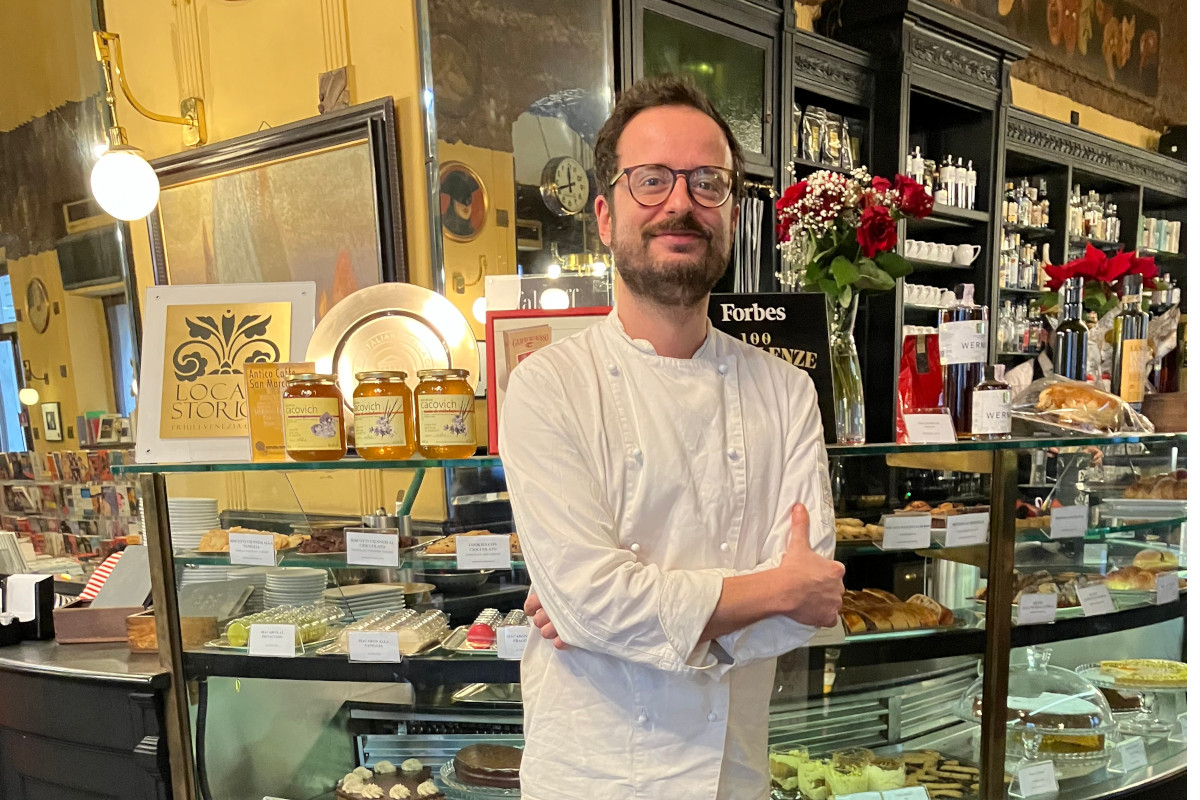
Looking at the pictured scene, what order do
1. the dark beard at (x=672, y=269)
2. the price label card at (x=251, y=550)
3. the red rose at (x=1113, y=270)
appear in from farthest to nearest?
1. the red rose at (x=1113, y=270)
2. the price label card at (x=251, y=550)
3. the dark beard at (x=672, y=269)

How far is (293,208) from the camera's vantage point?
359cm

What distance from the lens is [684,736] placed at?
1.24 metres

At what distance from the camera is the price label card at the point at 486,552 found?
1.67m

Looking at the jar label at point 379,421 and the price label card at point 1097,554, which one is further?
the price label card at point 1097,554

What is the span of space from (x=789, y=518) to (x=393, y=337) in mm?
1122

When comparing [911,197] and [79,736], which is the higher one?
[911,197]

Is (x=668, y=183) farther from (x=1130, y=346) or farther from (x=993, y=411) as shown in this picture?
(x=1130, y=346)

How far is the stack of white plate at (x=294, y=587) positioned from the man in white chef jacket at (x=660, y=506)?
0.80 m

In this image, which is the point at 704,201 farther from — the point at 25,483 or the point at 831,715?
the point at 25,483

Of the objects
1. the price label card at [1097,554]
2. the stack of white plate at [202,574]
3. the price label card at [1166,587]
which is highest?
the stack of white plate at [202,574]

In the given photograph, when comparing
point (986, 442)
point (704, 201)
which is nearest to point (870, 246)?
point (986, 442)

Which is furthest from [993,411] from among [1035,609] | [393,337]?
[393,337]

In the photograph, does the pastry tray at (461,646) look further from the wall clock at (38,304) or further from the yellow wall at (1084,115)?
the yellow wall at (1084,115)

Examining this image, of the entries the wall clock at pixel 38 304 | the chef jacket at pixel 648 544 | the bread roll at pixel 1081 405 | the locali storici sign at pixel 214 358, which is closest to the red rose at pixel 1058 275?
the bread roll at pixel 1081 405
